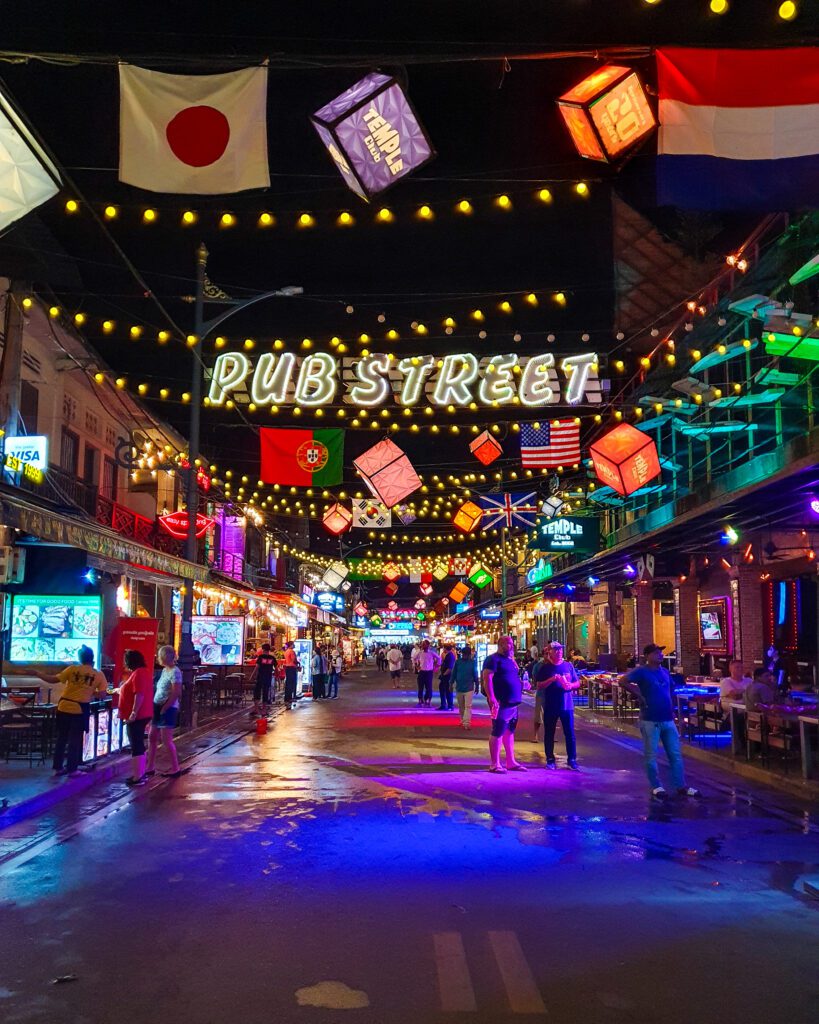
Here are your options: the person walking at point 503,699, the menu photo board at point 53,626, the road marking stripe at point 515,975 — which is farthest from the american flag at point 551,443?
the road marking stripe at point 515,975

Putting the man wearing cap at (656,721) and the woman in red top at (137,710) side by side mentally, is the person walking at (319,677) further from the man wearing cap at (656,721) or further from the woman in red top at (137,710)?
the man wearing cap at (656,721)

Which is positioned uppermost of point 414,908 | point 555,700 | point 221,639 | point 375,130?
point 375,130

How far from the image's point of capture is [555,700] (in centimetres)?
1489

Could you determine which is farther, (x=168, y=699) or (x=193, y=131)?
(x=168, y=699)

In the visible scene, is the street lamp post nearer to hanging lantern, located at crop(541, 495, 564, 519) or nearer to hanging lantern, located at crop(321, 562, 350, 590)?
hanging lantern, located at crop(541, 495, 564, 519)

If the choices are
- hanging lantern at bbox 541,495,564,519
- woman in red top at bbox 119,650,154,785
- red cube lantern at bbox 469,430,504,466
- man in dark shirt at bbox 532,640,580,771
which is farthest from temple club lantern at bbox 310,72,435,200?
hanging lantern at bbox 541,495,564,519

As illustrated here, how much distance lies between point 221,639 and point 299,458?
26.2 ft

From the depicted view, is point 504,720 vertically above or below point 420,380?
below

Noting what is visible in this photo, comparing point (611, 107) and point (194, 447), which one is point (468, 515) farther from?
point (611, 107)

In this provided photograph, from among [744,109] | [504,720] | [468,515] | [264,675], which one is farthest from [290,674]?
[744,109]

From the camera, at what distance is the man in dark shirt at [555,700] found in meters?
14.9

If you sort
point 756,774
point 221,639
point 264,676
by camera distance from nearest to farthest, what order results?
1. point 756,774
2. point 221,639
3. point 264,676

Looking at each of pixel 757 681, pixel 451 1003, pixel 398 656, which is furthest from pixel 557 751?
pixel 398 656

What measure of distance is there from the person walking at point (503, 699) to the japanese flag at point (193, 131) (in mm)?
8064
